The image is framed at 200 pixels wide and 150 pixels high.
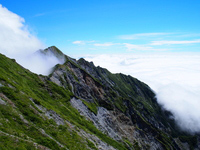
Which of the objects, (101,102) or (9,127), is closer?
(9,127)

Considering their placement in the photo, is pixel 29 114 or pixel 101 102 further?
pixel 101 102

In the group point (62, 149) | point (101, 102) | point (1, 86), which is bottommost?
point (62, 149)

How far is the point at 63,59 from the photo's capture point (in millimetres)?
135875

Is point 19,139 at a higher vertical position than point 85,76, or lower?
lower

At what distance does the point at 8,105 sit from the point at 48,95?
87.5ft

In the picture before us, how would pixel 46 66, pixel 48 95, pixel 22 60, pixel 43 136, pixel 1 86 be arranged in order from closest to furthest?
pixel 43 136 → pixel 1 86 → pixel 48 95 → pixel 46 66 → pixel 22 60

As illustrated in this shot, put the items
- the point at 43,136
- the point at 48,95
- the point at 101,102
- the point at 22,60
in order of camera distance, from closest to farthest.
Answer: the point at 43,136 < the point at 48,95 < the point at 101,102 < the point at 22,60

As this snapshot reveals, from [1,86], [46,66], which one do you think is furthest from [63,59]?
[1,86]

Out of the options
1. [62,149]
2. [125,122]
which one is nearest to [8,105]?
[62,149]

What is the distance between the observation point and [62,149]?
2614cm

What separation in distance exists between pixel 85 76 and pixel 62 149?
96.7 meters

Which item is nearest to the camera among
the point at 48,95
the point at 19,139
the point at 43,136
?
the point at 19,139

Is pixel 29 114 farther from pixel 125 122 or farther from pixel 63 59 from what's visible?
pixel 63 59

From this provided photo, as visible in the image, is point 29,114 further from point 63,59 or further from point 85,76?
point 63,59
